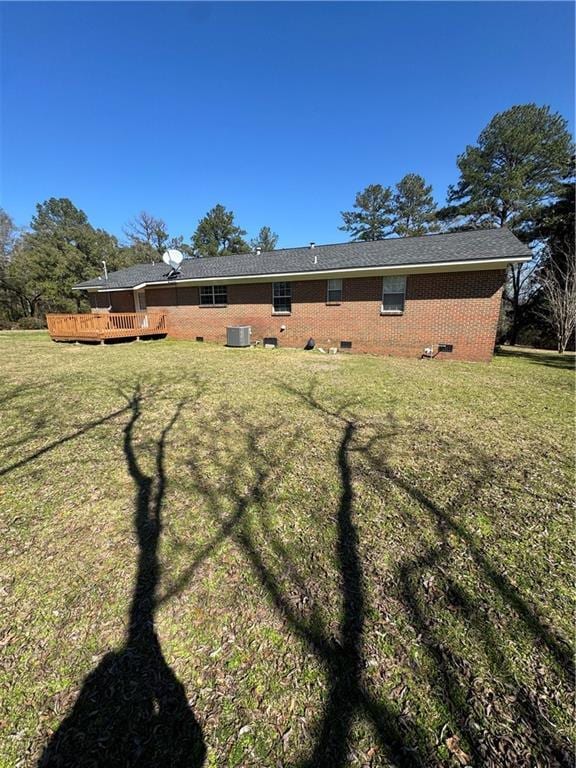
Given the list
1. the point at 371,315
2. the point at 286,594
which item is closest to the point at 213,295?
the point at 371,315

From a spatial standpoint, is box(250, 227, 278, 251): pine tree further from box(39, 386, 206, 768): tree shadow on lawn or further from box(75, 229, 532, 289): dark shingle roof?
box(39, 386, 206, 768): tree shadow on lawn

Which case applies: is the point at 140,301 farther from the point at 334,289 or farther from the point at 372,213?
the point at 372,213

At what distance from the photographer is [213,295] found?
15023 millimetres

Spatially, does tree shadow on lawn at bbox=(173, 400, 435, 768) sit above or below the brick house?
below

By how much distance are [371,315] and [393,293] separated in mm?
1034

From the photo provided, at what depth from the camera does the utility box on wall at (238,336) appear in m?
13.5

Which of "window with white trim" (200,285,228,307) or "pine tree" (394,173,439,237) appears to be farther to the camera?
"pine tree" (394,173,439,237)

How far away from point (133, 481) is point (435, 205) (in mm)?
33621

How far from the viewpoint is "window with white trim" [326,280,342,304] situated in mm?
12359

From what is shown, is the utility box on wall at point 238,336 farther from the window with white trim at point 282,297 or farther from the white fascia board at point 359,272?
the white fascia board at point 359,272

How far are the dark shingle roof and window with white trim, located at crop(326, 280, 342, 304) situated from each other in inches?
24.0

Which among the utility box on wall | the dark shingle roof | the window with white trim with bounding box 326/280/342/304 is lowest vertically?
the utility box on wall

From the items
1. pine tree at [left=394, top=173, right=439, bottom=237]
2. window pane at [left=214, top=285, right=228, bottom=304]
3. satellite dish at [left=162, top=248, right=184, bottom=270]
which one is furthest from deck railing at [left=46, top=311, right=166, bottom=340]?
pine tree at [left=394, top=173, right=439, bottom=237]

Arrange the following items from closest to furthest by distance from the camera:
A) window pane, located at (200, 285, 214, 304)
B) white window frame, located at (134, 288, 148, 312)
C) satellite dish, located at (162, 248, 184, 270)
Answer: window pane, located at (200, 285, 214, 304) → satellite dish, located at (162, 248, 184, 270) → white window frame, located at (134, 288, 148, 312)
